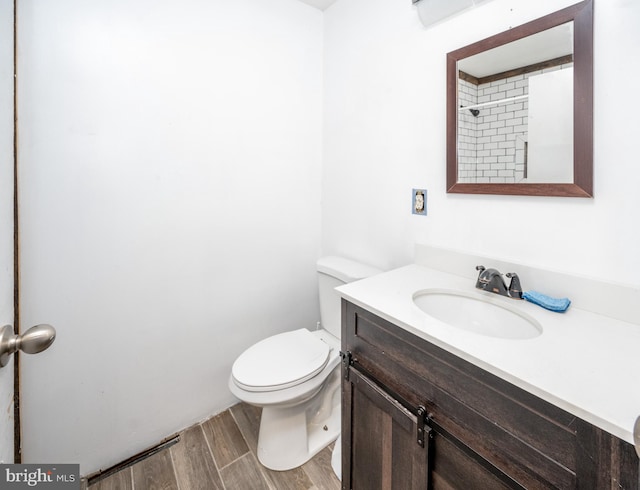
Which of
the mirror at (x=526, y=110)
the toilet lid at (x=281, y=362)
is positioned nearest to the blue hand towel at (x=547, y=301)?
the mirror at (x=526, y=110)

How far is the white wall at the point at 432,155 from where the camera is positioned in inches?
33.9

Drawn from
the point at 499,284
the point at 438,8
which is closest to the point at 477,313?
the point at 499,284

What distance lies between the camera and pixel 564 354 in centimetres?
68

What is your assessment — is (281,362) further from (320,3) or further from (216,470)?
(320,3)

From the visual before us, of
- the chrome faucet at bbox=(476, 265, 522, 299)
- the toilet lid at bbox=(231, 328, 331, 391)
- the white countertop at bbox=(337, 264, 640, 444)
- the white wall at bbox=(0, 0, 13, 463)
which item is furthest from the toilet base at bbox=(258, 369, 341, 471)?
the chrome faucet at bbox=(476, 265, 522, 299)

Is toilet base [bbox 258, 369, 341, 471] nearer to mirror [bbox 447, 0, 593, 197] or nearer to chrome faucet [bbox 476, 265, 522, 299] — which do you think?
chrome faucet [bbox 476, 265, 522, 299]

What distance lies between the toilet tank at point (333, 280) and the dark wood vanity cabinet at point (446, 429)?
1.55 feet

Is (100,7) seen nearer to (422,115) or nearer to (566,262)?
(422,115)

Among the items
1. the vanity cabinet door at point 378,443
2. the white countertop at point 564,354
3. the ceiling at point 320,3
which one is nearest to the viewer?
the white countertop at point 564,354

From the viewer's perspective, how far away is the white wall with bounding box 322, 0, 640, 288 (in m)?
0.86

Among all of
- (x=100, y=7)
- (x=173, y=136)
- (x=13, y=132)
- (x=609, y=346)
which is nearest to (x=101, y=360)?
(x=13, y=132)

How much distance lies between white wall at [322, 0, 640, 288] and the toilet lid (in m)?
0.56

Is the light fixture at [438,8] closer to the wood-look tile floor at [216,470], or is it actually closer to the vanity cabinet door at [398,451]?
the vanity cabinet door at [398,451]

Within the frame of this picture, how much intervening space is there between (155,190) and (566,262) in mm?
1655
